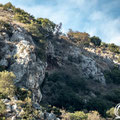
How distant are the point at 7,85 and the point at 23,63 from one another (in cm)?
882

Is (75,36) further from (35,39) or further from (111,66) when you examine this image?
(35,39)

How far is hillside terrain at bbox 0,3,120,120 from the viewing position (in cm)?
2478

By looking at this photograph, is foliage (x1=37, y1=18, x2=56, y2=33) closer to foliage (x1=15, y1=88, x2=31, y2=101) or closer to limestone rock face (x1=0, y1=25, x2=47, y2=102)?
limestone rock face (x1=0, y1=25, x2=47, y2=102)

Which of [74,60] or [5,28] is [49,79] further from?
[5,28]

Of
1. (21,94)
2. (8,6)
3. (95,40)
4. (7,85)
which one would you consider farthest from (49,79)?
(95,40)

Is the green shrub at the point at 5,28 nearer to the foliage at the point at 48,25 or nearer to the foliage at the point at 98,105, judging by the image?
the foliage at the point at 48,25

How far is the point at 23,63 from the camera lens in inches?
1337

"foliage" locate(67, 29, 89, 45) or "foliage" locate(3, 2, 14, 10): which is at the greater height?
"foliage" locate(3, 2, 14, 10)

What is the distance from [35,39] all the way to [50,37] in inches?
786

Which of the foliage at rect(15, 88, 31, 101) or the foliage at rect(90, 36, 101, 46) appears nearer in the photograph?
the foliage at rect(15, 88, 31, 101)

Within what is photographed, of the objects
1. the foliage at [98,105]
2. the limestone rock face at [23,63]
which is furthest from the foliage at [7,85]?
the foliage at [98,105]

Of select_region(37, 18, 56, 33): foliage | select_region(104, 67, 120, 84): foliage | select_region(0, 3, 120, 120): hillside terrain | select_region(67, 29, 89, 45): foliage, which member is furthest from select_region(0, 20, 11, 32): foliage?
select_region(67, 29, 89, 45): foliage

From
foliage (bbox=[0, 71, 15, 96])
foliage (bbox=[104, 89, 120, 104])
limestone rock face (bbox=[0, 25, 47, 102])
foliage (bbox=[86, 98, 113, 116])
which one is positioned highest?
limestone rock face (bbox=[0, 25, 47, 102])

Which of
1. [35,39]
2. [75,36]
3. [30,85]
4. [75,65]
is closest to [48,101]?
[30,85]
